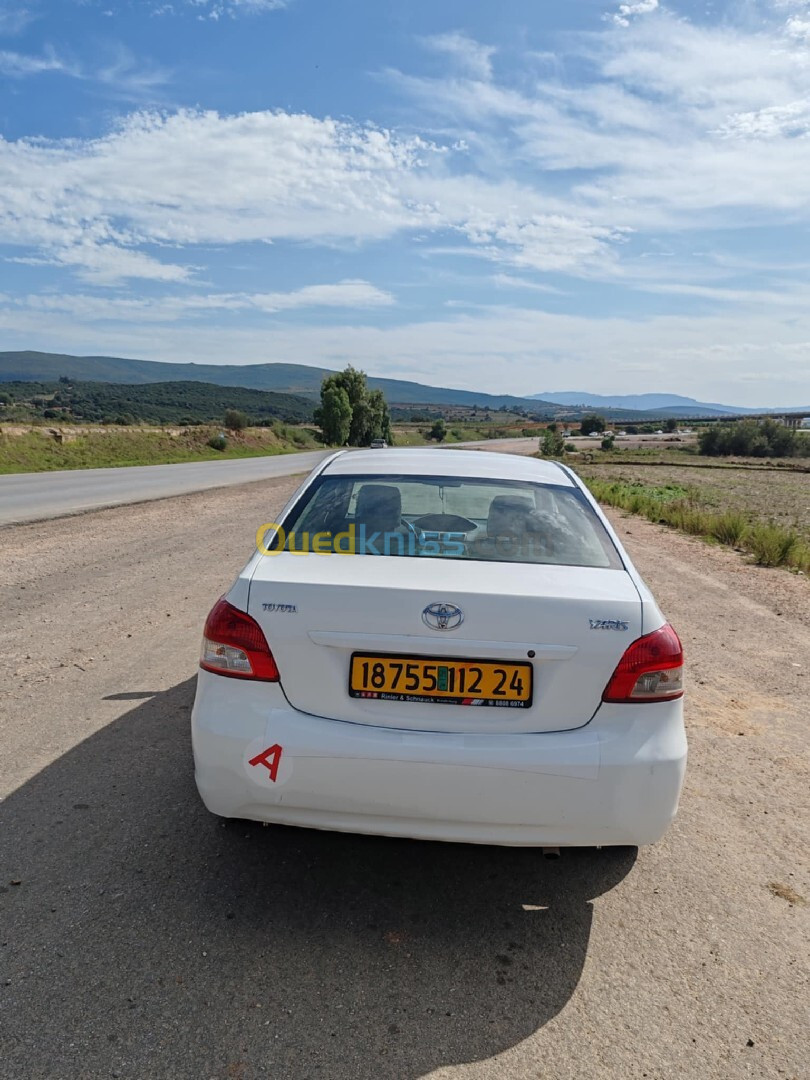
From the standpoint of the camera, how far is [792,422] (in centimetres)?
10581

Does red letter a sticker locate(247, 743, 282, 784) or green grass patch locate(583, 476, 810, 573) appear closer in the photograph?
red letter a sticker locate(247, 743, 282, 784)

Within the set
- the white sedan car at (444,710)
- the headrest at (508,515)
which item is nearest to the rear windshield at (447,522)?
the headrest at (508,515)

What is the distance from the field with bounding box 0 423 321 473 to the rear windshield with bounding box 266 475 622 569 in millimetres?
27969

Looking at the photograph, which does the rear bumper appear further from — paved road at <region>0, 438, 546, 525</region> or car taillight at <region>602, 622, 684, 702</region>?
paved road at <region>0, 438, 546, 525</region>

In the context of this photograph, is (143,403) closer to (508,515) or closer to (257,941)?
(508,515)

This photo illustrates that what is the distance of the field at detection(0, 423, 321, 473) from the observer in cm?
3075

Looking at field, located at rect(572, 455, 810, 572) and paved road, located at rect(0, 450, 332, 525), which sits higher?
field, located at rect(572, 455, 810, 572)

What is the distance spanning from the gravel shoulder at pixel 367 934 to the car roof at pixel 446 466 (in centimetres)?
171

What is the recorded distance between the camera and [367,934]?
261cm

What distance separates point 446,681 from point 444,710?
0.10m

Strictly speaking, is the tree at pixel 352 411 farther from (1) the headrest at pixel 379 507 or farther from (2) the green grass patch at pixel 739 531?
(1) the headrest at pixel 379 507

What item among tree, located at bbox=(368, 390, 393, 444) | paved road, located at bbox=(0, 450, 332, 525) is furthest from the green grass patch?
tree, located at bbox=(368, 390, 393, 444)

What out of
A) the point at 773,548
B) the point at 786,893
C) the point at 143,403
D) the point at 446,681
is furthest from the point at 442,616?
the point at 143,403

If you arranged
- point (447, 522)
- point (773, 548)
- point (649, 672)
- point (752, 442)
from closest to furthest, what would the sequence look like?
point (649, 672)
point (447, 522)
point (773, 548)
point (752, 442)
